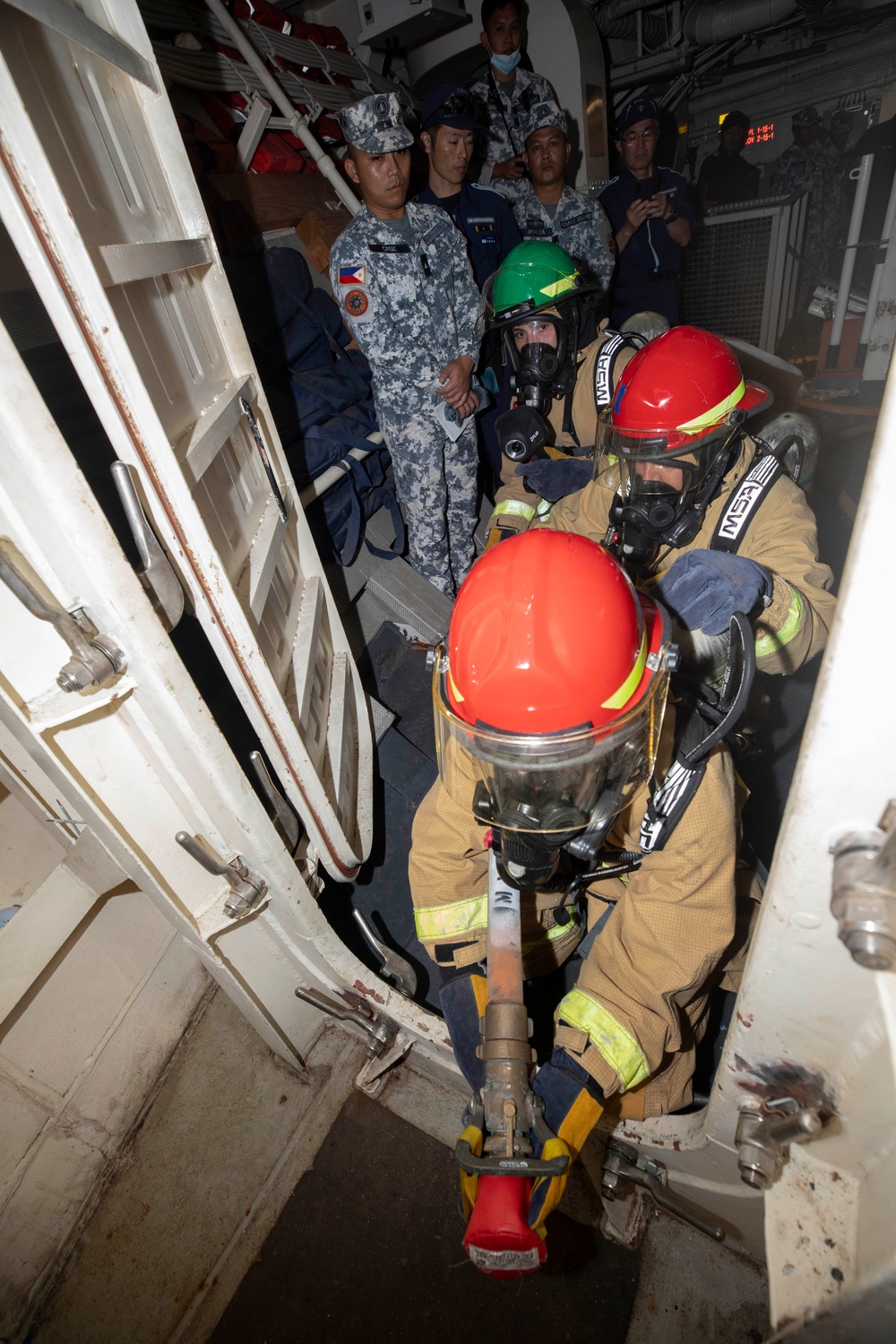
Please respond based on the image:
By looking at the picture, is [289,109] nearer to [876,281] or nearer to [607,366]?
[607,366]

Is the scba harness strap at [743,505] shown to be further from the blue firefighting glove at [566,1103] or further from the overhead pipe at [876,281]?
the overhead pipe at [876,281]

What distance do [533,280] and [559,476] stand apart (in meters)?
1.07

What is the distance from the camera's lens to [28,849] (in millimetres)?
2264

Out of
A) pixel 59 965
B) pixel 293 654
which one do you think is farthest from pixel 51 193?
pixel 59 965

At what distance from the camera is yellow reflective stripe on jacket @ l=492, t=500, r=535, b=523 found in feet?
11.4

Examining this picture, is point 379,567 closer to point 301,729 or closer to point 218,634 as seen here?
point 301,729

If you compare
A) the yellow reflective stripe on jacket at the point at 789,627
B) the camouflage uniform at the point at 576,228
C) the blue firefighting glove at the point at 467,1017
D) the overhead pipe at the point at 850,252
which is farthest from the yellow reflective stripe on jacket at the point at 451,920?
the overhead pipe at the point at 850,252

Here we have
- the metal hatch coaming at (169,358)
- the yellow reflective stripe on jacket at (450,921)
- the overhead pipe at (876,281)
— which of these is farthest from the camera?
the overhead pipe at (876,281)

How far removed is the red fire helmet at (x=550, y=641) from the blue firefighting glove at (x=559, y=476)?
2242 mm

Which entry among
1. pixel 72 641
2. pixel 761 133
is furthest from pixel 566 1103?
pixel 761 133

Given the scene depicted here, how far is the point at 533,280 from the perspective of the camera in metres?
3.35

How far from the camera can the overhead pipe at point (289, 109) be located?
11.6 ft

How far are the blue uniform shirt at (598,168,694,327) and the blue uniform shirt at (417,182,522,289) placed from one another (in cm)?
103

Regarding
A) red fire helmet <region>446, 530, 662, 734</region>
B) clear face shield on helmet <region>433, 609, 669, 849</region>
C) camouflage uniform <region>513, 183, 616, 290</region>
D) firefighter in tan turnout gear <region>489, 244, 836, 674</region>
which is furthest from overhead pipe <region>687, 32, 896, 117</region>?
clear face shield on helmet <region>433, 609, 669, 849</region>
